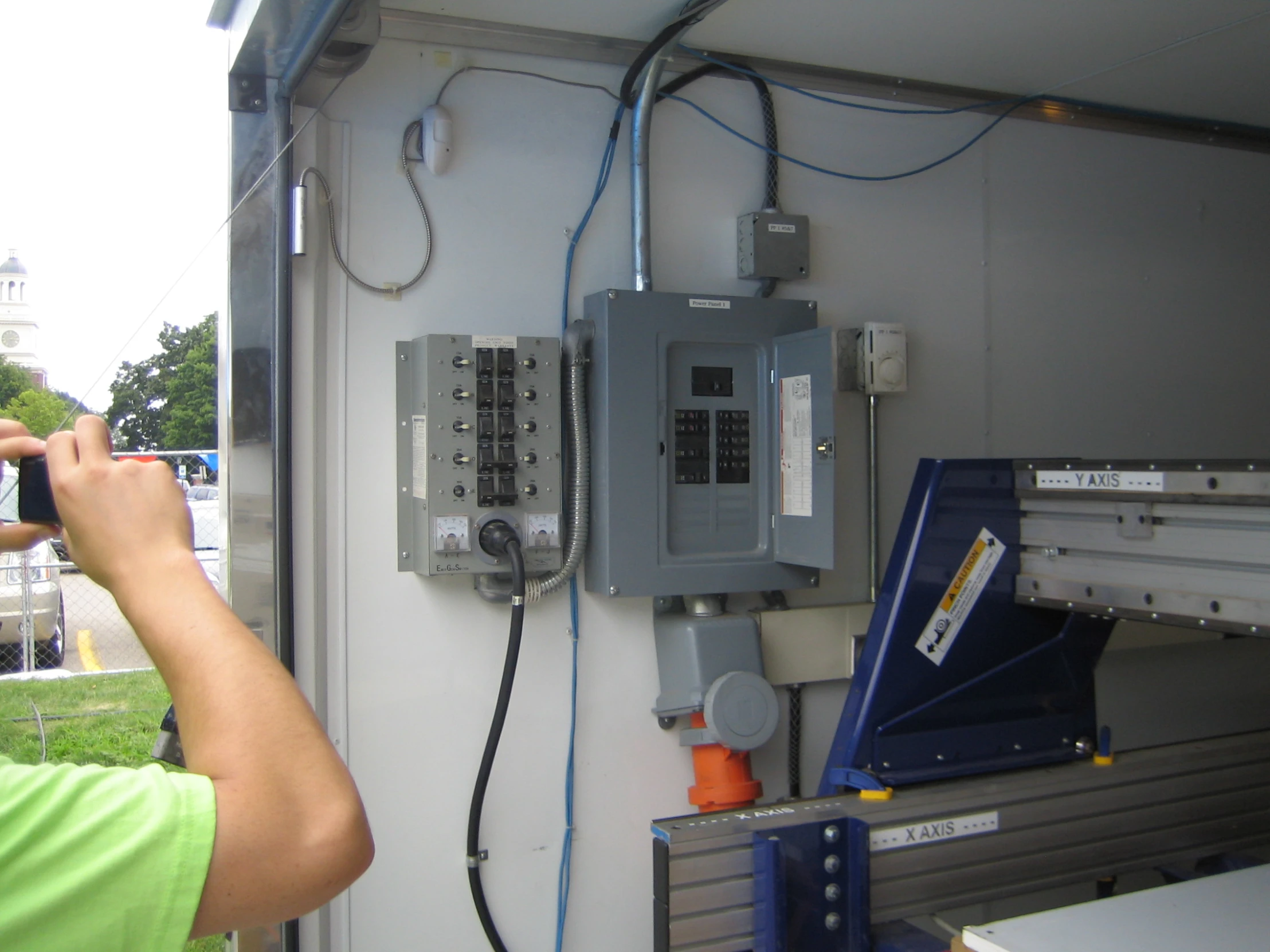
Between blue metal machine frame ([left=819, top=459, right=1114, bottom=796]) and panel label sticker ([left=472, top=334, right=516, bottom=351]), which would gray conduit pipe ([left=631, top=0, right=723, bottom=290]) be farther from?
blue metal machine frame ([left=819, top=459, right=1114, bottom=796])

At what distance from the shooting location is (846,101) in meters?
2.77

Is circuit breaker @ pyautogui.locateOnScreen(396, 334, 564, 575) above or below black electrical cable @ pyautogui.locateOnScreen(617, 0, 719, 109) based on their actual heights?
below

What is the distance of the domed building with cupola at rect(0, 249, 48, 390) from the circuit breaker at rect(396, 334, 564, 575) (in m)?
0.74

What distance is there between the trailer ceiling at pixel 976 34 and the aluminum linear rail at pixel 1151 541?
1.12m

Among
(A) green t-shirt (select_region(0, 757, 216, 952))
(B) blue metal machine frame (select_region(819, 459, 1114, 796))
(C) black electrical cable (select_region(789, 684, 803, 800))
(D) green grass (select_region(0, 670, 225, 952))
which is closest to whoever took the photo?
(A) green t-shirt (select_region(0, 757, 216, 952))

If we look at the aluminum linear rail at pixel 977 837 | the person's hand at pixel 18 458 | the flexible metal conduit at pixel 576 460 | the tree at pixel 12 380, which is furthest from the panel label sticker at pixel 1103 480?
the tree at pixel 12 380

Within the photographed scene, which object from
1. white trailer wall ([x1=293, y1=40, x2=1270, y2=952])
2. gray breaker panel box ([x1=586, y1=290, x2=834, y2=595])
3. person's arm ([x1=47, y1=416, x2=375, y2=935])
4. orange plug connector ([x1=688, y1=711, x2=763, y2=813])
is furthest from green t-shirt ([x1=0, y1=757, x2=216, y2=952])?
orange plug connector ([x1=688, y1=711, x2=763, y2=813])

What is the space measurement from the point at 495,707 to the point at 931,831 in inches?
38.5

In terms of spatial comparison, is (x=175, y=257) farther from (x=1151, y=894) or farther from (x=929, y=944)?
(x=1151, y=894)

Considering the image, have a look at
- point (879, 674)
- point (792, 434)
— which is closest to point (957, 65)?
point (792, 434)

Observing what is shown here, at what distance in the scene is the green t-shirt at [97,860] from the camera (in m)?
0.64

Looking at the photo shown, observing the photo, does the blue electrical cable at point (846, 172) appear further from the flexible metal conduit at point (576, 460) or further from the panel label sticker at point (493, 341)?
the panel label sticker at point (493, 341)

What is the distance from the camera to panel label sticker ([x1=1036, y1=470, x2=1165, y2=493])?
1.77 m

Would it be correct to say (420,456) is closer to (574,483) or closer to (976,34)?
(574,483)
